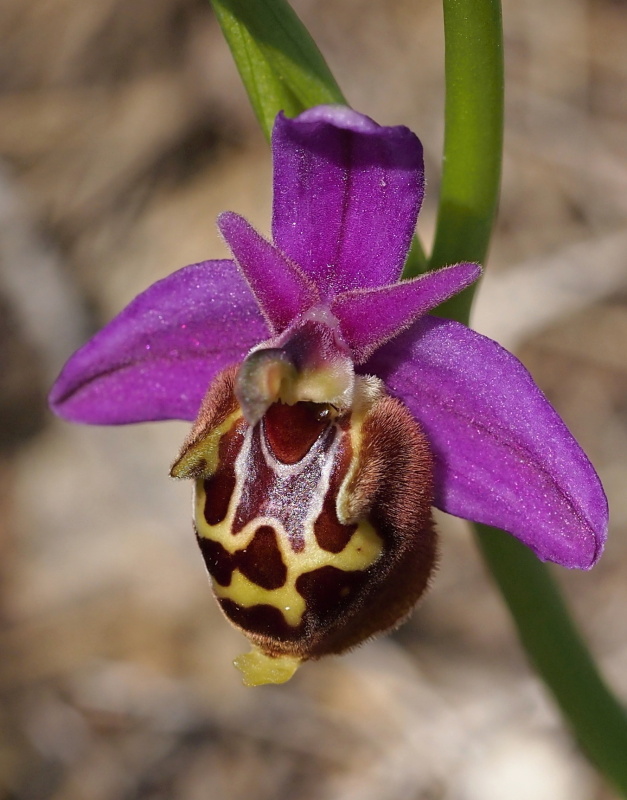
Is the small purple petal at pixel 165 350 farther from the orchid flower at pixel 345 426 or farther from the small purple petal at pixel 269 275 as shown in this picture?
the small purple petal at pixel 269 275

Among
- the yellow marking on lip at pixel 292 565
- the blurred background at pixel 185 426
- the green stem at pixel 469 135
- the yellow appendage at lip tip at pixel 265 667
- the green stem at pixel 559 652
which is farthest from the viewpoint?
the blurred background at pixel 185 426

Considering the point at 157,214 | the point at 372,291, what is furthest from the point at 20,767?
the point at 372,291

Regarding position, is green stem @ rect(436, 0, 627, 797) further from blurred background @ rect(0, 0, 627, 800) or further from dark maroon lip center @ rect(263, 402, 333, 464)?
blurred background @ rect(0, 0, 627, 800)

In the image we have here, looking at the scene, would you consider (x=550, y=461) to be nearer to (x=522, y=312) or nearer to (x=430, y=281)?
(x=430, y=281)

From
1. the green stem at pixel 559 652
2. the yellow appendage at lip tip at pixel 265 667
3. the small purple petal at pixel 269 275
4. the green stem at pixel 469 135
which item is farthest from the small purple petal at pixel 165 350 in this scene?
the green stem at pixel 559 652

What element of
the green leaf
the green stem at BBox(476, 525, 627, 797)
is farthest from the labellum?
the green leaf
